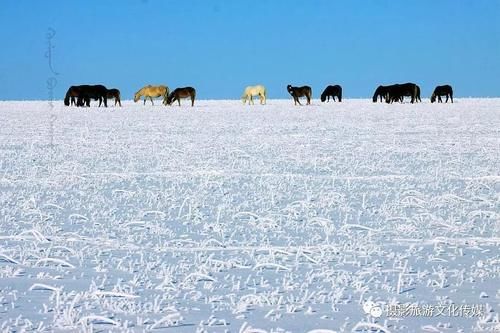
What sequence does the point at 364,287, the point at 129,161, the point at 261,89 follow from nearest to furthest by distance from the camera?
the point at 364,287 → the point at 129,161 → the point at 261,89

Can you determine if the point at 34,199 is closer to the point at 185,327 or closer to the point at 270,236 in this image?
the point at 270,236

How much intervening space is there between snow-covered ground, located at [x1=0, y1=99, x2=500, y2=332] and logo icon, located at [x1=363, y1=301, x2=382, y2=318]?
20 mm

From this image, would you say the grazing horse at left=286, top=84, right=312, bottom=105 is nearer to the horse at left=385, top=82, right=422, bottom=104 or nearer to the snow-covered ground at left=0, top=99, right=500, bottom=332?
the horse at left=385, top=82, right=422, bottom=104

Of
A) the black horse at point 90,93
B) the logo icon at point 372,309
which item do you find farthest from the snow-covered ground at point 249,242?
the black horse at point 90,93

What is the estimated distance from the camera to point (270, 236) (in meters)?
6.39

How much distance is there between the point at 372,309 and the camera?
4.20 metres

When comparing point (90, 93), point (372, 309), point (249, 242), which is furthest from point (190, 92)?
point (372, 309)

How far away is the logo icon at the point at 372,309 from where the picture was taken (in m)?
4.12

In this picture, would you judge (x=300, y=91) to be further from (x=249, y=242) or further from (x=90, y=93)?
(x=249, y=242)

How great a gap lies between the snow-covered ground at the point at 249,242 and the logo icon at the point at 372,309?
0.07 ft

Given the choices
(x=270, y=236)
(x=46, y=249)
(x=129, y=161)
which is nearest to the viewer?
(x=46, y=249)

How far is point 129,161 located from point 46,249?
6531mm

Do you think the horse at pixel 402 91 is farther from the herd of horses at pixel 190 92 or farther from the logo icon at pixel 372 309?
the logo icon at pixel 372 309

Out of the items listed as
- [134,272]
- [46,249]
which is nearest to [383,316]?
[134,272]
